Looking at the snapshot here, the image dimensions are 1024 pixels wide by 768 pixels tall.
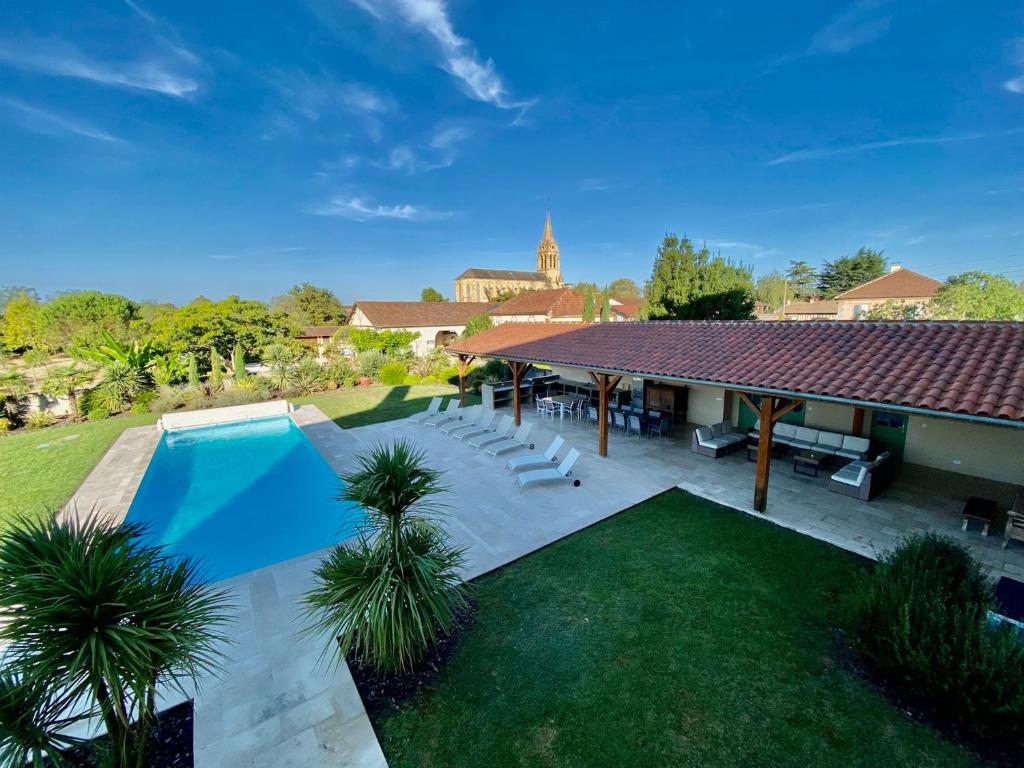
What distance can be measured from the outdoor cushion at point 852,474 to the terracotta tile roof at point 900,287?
49.8m

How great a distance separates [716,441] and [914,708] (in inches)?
320

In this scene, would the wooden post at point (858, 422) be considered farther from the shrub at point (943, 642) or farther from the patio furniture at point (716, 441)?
the shrub at point (943, 642)

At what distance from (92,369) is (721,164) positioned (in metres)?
43.1

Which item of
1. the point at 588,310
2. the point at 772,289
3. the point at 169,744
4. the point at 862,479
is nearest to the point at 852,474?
the point at 862,479

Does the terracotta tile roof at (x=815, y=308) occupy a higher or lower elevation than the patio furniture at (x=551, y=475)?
higher

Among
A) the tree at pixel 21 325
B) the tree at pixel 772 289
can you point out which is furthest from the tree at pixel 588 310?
the tree at pixel 21 325

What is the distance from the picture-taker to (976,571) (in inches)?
195

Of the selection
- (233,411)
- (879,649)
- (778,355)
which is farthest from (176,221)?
(879,649)

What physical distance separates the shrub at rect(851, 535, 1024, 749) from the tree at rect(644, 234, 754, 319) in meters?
24.3

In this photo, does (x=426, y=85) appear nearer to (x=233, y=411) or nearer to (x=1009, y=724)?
(x=233, y=411)

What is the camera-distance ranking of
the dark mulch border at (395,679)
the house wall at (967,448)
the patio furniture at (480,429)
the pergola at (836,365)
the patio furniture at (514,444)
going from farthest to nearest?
the patio furniture at (480,429) → the patio furniture at (514,444) → the house wall at (967,448) → the pergola at (836,365) → the dark mulch border at (395,679)

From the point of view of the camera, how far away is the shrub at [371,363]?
89.1ft

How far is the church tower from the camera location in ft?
324

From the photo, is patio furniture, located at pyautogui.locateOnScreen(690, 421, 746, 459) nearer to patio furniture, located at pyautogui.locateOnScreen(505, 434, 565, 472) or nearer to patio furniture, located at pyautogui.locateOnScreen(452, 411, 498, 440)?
patio furniture, located at pyautogui.locateOnScreen(505, 434, 565, 472)
